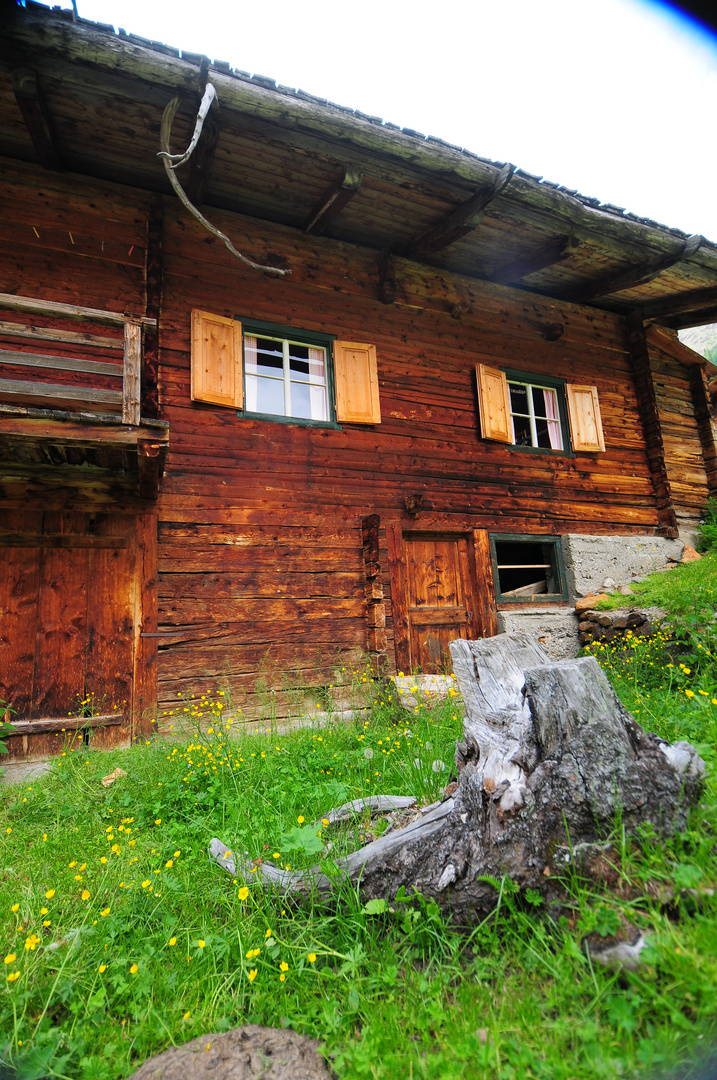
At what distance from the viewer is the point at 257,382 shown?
6820mm

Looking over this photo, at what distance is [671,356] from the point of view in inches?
419

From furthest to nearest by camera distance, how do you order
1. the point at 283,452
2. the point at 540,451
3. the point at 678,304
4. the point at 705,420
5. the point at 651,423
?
1. the point at 705,420
2. the point at 651,423
3. the point at 678,304
4. the point at 540,451
5. the point at 283,452

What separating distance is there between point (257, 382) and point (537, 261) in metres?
4.51

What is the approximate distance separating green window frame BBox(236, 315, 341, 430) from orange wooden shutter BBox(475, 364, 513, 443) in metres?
2.32

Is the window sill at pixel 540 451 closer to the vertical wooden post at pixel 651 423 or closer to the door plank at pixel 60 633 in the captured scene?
the vertical wooden post at pixel 651 423

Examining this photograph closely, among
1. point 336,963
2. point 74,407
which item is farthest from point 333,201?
point 336,963

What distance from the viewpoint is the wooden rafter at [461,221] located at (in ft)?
20.5

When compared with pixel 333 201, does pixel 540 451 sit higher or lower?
lower

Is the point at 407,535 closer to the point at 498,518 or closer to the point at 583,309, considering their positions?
the point at 498,518

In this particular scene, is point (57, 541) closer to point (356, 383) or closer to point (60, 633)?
point (60, 633)

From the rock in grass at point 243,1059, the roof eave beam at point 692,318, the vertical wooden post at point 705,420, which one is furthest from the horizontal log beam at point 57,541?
the roof eave beam at point 692,318

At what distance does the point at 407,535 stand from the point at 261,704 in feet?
9.43

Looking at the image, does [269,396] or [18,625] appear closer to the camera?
[18,625]

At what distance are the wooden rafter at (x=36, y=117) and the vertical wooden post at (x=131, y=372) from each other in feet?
7.35
